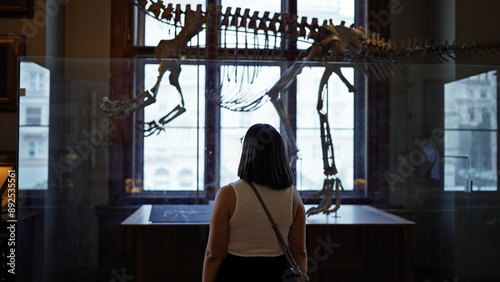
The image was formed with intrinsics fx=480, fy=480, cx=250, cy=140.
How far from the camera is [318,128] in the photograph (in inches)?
141

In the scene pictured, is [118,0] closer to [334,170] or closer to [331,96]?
[331,96]

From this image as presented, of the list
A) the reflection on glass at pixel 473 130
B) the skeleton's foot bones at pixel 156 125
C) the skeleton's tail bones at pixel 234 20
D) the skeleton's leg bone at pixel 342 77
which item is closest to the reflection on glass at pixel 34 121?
the skeleton's foot bones at pixel 156 125

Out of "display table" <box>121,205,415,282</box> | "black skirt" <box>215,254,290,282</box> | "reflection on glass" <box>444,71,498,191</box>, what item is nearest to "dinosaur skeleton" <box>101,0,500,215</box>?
"display table" <box>121,205,415,282</box>

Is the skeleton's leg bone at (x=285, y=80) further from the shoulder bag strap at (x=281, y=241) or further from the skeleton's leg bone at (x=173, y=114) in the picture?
the shoulder bag strap at (x=281, y=241)

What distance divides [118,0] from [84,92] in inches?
77.3

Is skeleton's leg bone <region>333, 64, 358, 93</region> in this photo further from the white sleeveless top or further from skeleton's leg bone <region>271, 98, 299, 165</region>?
the white sleeveless top

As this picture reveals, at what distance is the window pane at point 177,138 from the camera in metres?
3.47

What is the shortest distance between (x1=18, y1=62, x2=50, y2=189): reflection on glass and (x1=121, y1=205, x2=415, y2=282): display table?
29.8 inches

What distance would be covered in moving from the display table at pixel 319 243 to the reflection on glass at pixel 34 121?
2.48 ft

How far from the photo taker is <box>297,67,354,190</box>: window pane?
11.8 feet

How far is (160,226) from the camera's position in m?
3.37

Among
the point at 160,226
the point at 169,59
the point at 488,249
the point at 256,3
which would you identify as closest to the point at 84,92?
the point at 169,59

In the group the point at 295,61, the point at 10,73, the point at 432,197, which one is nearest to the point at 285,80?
the point at 295,61

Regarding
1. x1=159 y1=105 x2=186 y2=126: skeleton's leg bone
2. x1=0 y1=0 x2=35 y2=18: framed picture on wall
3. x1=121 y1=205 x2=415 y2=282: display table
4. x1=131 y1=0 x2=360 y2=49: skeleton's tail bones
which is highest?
x1=0 y1=0 x2=35 y2=18: framed picture on wall
